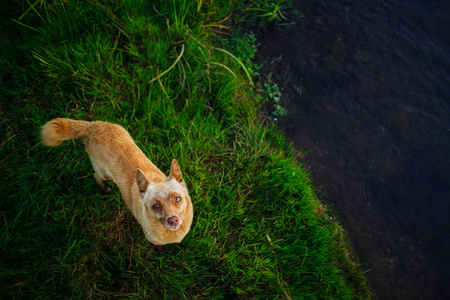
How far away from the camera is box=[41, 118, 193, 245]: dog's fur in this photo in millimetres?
1952

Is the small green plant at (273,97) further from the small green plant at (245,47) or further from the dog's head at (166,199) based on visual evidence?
the dog's head at (166,199)

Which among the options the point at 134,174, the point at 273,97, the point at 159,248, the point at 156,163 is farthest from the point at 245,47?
the point at 159,248

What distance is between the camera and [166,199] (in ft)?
6.19

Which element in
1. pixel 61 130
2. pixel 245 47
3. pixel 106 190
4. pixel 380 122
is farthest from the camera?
pixel 245 47

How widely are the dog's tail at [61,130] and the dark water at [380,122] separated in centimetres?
250

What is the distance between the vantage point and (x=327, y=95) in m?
3.35

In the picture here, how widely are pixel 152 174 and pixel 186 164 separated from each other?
516 millimetres

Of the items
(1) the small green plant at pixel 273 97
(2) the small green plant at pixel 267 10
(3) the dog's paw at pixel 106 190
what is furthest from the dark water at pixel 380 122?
(3) the dog's paw at pixel 106 190

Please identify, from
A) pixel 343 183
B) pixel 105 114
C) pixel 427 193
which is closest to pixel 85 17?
pixel 105 114

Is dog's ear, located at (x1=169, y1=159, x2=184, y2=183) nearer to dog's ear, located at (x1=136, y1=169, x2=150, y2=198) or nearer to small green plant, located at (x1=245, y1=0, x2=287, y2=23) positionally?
dog's ear, located at (x1=136, y1=169, x2=150, y2=198)

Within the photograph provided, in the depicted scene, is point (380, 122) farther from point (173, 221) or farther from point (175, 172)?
point (173, 221)

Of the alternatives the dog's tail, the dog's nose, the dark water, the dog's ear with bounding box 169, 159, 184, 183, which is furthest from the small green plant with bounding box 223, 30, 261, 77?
the dog's nose

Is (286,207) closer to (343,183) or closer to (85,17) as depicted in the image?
(343,183)

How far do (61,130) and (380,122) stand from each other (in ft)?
12.6
